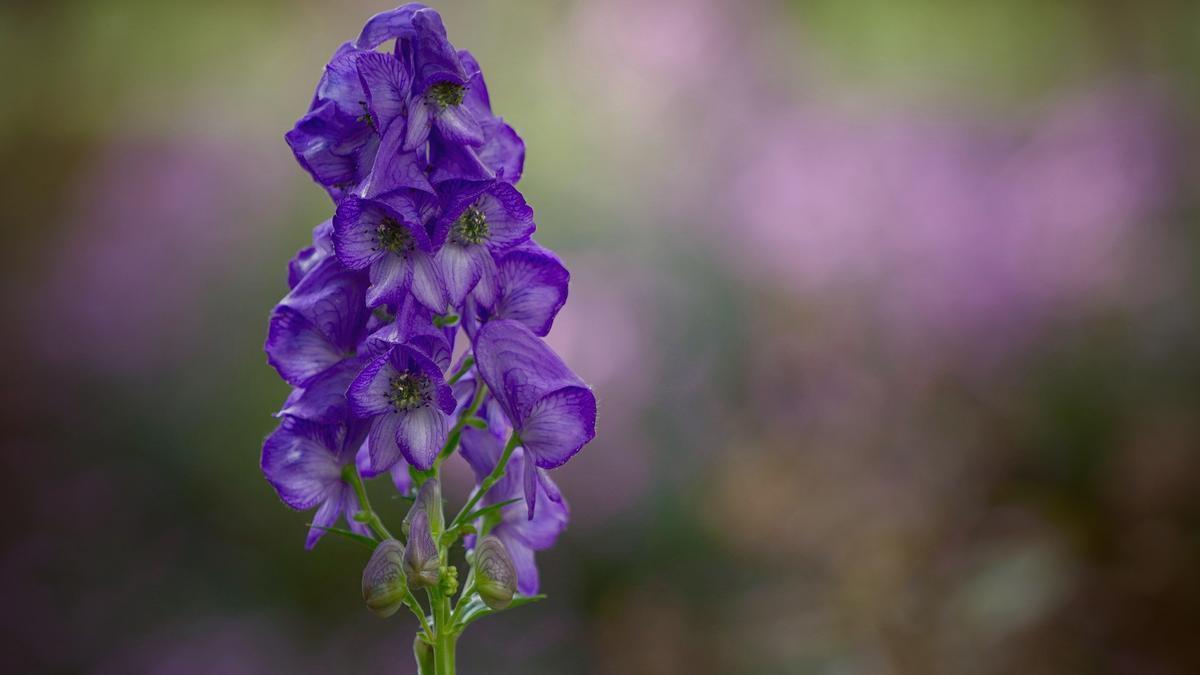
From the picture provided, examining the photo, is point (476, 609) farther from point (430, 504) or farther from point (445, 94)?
point (445, 94)

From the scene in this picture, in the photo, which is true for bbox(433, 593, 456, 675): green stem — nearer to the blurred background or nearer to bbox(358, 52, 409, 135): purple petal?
bbox(358, 52, 409, 135): purple petal

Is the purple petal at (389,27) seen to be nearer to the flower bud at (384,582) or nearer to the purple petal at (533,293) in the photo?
the purple petal at (533,293)

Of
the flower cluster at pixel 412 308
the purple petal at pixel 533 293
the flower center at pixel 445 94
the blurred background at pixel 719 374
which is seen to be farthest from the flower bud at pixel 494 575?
the blurred background at pixel 719 374

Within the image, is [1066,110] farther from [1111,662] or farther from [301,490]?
[301,490]

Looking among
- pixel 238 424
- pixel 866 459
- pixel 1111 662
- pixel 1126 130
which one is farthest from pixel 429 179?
pixel 1126 130

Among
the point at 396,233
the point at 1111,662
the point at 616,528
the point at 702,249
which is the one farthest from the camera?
the point at 702,249
